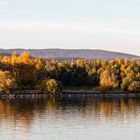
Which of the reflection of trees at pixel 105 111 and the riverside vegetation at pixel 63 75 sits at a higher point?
the riverside vegetation at pixel 63 75

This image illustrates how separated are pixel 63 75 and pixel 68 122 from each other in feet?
230

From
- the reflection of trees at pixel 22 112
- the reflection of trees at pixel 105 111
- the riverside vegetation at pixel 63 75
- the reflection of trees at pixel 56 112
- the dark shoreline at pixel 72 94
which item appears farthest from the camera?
the riverside vegetation at pixel 63 75

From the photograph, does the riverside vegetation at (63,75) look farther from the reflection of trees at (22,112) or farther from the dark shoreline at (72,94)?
the reflection of trees at (22,112)

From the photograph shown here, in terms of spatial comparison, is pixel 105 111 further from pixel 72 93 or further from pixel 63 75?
pixel 63 75

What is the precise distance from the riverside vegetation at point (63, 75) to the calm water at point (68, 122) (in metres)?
27.8

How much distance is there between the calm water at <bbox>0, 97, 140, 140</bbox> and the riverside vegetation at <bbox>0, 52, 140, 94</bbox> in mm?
27791

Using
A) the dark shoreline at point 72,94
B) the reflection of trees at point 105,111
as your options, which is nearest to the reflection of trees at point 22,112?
the reflection of trees at point 105,111

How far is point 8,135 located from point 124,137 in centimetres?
1085

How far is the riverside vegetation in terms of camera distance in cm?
12519

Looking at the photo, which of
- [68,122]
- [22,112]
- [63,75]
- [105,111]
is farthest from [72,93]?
[68,122]

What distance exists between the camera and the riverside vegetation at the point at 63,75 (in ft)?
411

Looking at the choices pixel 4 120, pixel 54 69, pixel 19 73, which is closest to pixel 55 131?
pixel 4 120

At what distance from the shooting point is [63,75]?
459 feet

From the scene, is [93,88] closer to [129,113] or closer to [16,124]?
[129,113]
